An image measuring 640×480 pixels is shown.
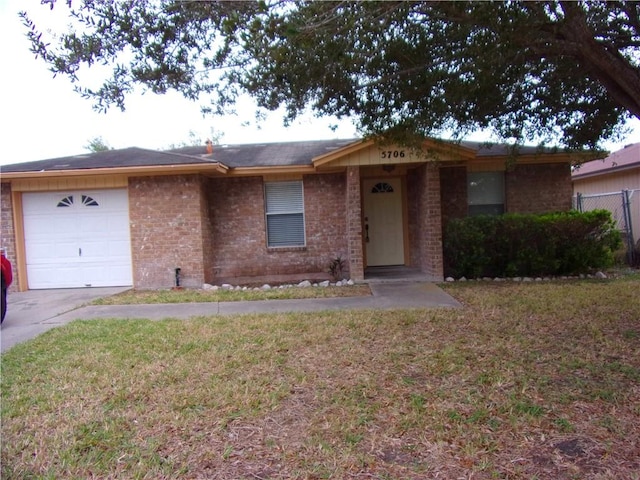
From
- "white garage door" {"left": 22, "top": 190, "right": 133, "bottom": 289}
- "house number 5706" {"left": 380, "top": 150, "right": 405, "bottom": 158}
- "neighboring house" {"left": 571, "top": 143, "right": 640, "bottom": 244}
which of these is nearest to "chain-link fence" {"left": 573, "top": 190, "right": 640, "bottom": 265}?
"neighboring house" {"left": 571, "top": 143, "right": 640, "bottom": 244}

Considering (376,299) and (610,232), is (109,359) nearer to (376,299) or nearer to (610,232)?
(376,299)

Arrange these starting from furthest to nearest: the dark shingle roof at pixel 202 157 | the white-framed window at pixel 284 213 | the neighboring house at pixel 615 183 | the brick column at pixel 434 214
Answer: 1. the neighboring house at pixel 615 183
2. the white-framed window at pixel 284 213
3. the dark shingle roof at pixel 202 157
4. the brick column at pixel 434 214

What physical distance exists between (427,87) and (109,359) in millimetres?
4983

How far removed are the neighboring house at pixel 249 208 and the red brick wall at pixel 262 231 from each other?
26mm

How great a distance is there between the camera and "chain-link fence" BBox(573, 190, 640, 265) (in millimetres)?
12203

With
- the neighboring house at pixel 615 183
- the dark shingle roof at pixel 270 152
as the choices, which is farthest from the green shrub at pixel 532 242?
the neighboring house at pixel 615 183

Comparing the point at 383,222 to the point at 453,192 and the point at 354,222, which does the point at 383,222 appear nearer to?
the point at 453,192

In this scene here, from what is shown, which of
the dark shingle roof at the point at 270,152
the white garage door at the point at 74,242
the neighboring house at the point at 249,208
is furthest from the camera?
the dark shingle roof at the point at 270,152

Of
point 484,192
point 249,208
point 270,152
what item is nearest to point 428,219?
point 484,192

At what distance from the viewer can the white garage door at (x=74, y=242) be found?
1102 cm

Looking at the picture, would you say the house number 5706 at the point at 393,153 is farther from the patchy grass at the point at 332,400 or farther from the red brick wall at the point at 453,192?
the patchy grass at the point at 332,400

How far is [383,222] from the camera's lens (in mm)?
12289

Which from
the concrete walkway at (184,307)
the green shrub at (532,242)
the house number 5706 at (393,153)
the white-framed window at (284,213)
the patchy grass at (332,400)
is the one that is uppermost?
the house number 5706 at (393,153)

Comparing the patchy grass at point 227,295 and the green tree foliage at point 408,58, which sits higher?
the green tree foliage at point 408,58
